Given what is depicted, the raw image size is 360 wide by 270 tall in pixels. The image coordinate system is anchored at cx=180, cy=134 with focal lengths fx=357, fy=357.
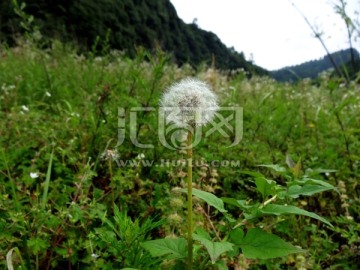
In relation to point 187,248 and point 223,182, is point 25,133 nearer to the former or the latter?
point 223,182

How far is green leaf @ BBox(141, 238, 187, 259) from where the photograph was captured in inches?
41.0

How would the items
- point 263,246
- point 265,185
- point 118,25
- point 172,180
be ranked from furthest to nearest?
point 118,25 → point 172,180 → point 265,185 → point 263,246

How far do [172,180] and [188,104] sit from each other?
1.10 metres

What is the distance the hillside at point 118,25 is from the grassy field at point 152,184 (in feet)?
32.0

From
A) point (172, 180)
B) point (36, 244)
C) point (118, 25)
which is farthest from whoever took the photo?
point (118, 25)

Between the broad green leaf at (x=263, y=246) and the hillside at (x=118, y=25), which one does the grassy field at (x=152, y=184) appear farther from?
the hillside at (x=118, y=25)

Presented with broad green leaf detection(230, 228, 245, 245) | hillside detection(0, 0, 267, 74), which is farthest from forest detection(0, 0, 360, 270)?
hillside detection(0, 0, 267, 74)

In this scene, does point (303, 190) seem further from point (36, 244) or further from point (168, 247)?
point (36, 244)

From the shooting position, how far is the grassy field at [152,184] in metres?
1.33

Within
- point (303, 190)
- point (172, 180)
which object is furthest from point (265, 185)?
point (172, 180)

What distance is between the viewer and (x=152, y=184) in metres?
2.25

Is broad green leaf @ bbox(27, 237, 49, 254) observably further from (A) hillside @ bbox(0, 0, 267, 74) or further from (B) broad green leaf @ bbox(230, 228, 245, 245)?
(A) hillside @ bbox(0, 0, 267, 74)

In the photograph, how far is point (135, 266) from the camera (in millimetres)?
1094

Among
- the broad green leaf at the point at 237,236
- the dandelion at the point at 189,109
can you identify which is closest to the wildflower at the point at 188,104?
the dandelion at the point at 189,109
